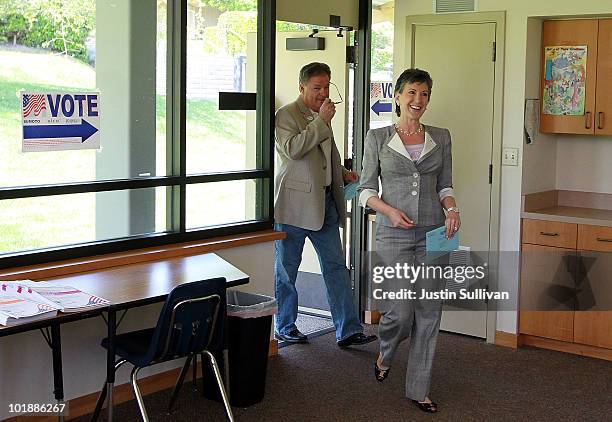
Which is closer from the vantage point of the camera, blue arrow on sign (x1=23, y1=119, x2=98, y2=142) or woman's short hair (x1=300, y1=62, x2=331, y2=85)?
blue arrow on sign (x1=23, y1=119, x2=98, y2=142)

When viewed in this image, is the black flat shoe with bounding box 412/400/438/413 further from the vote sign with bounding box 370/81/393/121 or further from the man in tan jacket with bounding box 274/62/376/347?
the vote sign with bounding box 370/81/393/121

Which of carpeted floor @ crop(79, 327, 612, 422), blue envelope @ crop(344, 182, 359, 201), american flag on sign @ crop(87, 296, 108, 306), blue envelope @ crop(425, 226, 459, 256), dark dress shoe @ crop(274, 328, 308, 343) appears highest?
blue envelope @ crop(344, 182, 359, 201)

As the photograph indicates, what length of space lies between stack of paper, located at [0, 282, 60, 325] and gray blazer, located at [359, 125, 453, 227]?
1781 mm

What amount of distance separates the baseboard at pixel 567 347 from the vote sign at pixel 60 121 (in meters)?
3.07

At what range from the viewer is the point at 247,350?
464cm

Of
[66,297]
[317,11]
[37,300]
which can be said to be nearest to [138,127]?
A: [66,297]

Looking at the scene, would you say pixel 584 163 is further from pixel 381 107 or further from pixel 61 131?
pixel 61 131

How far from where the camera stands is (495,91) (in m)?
5.95

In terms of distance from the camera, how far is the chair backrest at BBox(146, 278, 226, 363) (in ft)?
12.7

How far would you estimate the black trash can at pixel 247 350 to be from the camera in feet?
15.1

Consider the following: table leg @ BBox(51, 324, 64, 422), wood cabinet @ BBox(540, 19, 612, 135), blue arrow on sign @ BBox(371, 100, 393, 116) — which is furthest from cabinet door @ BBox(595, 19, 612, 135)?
table leg @ BBox(51, 324, 64, 422)

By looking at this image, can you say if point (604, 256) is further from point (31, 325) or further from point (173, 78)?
point (31, 325)

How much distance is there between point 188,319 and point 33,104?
1.20m

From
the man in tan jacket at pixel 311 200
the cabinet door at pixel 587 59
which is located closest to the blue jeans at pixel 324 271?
the man in tan jacket at pixel 311 200
